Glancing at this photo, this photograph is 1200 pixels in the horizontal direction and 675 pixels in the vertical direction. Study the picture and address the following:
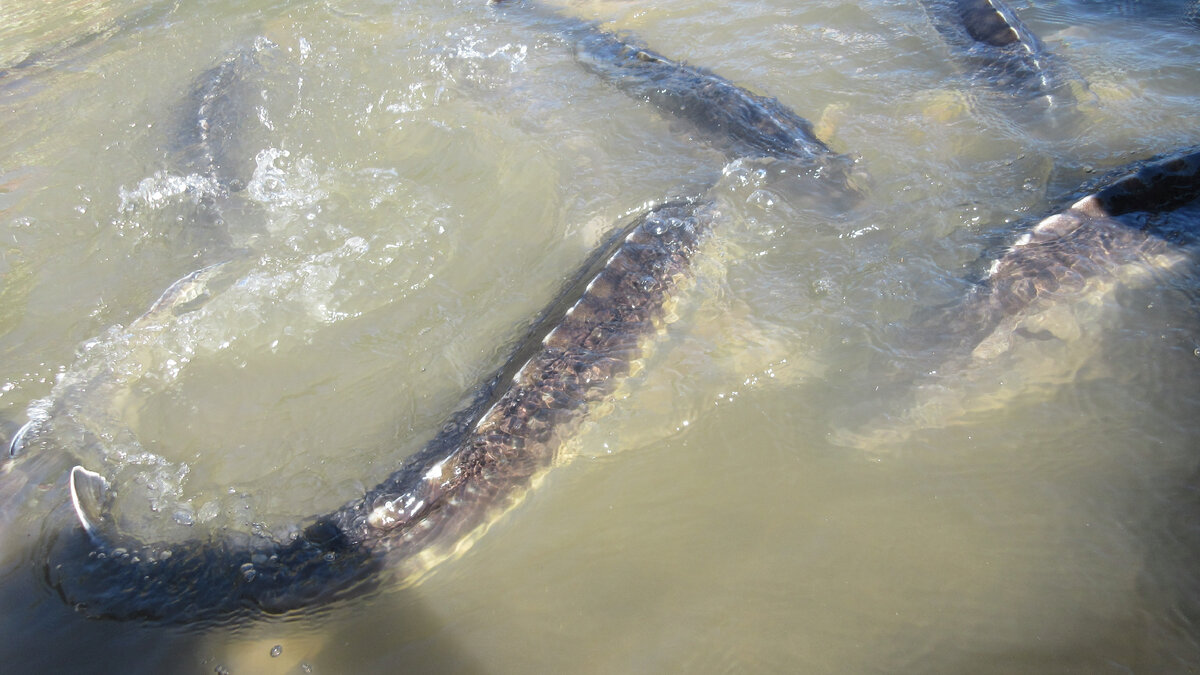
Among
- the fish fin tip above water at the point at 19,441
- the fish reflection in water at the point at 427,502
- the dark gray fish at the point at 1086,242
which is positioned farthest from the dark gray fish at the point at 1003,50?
the fish fin tip above water at the point at 19,441

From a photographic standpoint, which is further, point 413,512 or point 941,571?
point 413,512

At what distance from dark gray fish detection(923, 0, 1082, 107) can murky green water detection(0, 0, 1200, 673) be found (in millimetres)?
266

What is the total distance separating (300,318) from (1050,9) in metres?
8.54

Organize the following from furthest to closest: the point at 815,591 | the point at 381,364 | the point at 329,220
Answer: the point at 329,220
the point at 381,364
the point at 815,591

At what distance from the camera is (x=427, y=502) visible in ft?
9.19

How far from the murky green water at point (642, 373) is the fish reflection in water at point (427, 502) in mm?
102

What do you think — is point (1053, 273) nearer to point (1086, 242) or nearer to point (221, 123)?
point (1086, 242)

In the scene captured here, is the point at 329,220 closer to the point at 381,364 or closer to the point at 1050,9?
the point at 381,364

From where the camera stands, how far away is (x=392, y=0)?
31.2ft

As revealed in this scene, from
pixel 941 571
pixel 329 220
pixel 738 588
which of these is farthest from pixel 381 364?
pixel 941 571

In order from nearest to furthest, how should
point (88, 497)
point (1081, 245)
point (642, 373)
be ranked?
point (88, 497)
point (642, 373)
point (1081, 245)

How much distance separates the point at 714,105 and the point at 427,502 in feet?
14.3

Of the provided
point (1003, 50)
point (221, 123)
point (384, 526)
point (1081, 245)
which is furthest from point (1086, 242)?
point (221, 123)

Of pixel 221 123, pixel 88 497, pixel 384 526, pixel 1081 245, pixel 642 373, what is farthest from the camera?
pixel 221 123
